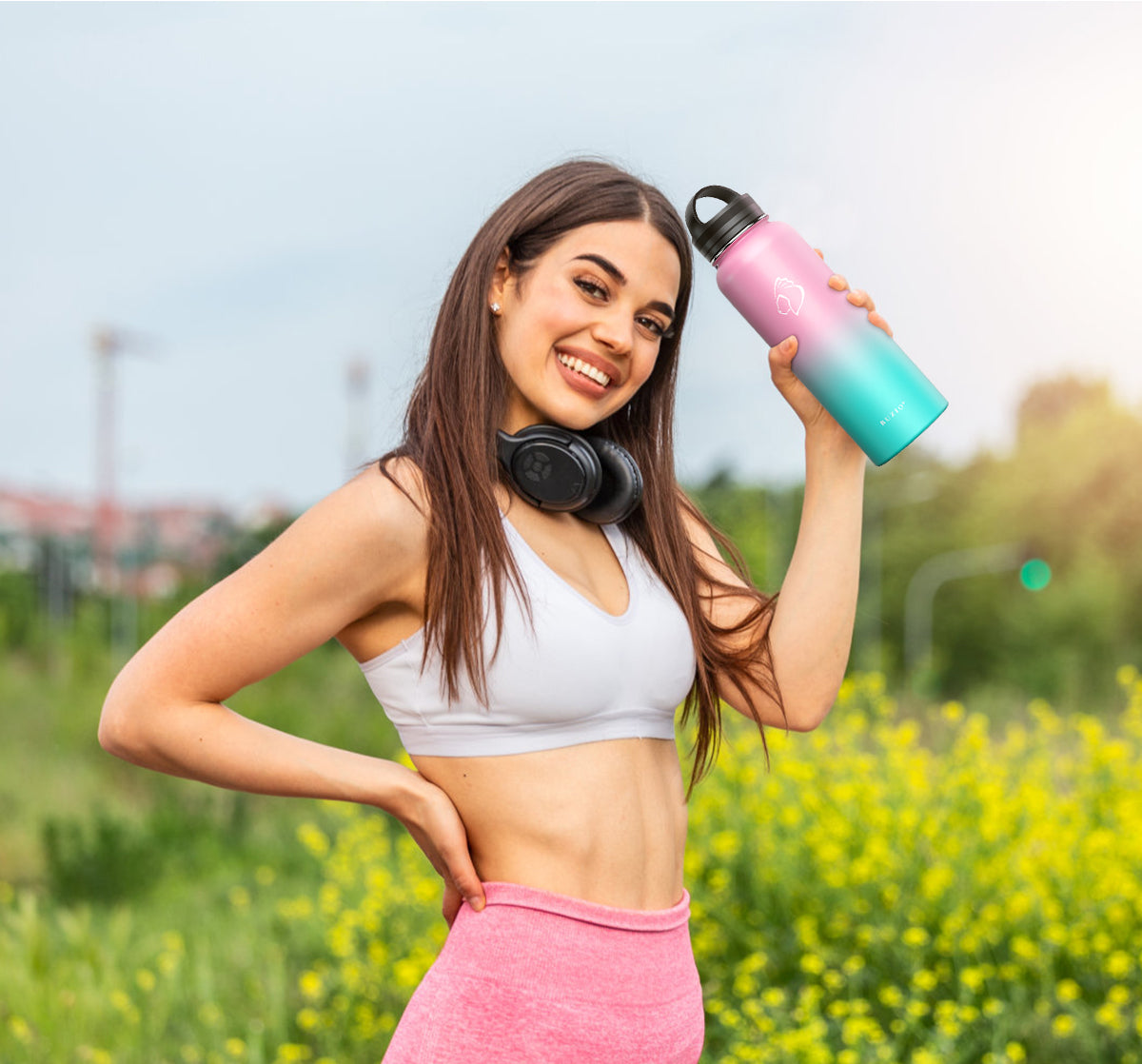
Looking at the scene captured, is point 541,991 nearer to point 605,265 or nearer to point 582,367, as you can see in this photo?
point 582,367

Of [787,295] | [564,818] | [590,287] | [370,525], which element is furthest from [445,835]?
[787,295]

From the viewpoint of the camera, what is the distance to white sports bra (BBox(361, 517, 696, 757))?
171 centimetres

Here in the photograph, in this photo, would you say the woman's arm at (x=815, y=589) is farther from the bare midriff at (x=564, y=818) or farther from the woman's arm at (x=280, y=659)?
the woman's arm at (x=280, y=659)

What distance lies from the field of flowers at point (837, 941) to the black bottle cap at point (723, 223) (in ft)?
7.38

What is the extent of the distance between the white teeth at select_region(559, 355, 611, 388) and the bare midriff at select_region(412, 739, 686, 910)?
0.53 metres

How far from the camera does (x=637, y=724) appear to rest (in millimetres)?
1798

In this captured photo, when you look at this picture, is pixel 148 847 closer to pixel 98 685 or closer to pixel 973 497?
pixel 98 685

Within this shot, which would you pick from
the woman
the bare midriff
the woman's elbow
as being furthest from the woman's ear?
the woman's elbow

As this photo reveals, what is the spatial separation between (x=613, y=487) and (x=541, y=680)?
40cm

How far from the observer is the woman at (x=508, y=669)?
5.55 ft

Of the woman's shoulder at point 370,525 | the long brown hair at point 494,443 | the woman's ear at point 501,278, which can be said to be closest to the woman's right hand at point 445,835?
the long brown hair at point 494,443

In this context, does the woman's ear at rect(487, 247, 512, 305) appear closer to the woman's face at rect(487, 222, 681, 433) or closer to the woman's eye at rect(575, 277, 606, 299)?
the woman's face at rect(487, 222, 681, 433)

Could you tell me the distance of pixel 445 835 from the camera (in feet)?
5.61

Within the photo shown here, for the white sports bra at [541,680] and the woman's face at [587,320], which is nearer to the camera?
the white sports bra at [541,680]
